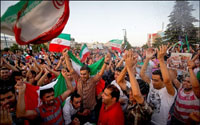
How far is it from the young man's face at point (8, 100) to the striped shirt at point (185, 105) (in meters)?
3.06

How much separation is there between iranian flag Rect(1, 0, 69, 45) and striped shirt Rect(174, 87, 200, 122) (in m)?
2.77

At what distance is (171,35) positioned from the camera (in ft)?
53.6

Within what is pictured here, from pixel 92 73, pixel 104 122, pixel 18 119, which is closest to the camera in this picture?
pixel 18 119

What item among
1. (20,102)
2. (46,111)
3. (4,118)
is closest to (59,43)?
(46,111)

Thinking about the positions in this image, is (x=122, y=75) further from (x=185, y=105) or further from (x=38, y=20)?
(x=38, y=20)

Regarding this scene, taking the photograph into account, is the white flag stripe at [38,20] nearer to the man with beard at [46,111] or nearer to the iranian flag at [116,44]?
the man with beard at [46,111]

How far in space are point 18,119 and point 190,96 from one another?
9.90 feet

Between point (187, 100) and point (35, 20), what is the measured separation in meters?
3.20

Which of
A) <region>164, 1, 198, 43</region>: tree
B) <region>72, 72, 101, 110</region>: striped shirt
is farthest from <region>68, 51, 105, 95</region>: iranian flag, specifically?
<region>164, 1, 198, 43</region>: tree

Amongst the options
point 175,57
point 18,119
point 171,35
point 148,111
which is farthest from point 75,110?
point 171,35

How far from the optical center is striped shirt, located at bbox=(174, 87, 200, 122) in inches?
81.3

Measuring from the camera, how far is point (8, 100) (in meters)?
1.69

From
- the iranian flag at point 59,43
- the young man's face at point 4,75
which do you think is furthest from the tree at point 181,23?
the young man's face at point 4,75

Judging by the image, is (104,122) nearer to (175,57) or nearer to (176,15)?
(175,57)
